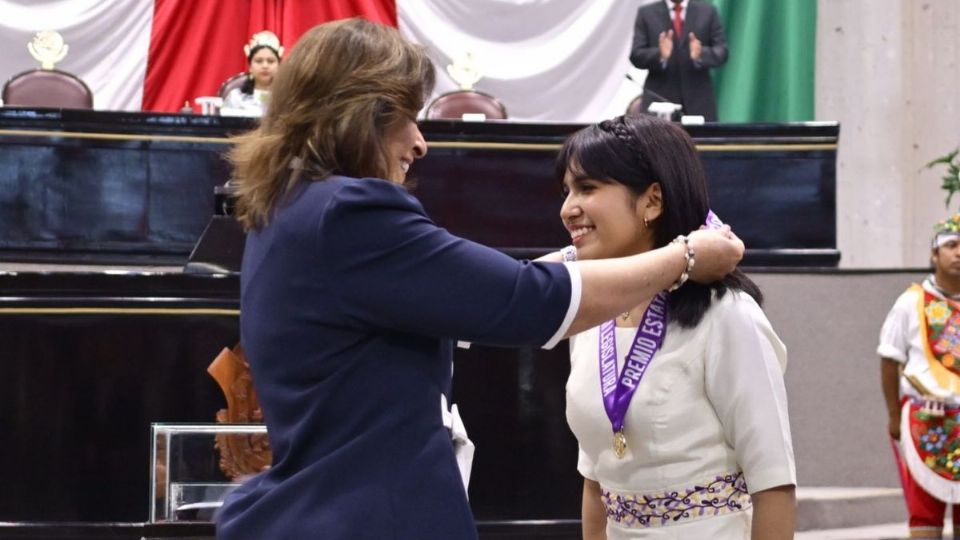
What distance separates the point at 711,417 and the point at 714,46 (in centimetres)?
735

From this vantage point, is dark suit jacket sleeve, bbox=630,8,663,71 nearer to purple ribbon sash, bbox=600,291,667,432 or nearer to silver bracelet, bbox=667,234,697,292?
purple ribbon sash, bbox=600,291,667,432

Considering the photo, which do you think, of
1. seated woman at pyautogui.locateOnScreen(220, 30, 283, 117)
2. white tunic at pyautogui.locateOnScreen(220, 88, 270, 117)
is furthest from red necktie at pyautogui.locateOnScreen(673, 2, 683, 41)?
white tunic at pyautogui.locateOnScreen(220, 88, 270, 117)

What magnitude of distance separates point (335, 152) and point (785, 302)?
6.05m

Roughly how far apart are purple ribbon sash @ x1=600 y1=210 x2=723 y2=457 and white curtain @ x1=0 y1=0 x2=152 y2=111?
27.3 feet

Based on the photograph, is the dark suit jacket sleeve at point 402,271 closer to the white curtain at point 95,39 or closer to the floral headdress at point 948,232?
the floral headdress at point 948,232

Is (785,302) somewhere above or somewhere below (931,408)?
above

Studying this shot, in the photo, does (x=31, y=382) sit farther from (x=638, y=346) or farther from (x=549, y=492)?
(x=638, y=346)

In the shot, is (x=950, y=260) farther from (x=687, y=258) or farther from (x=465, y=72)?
(x=687, y=258)

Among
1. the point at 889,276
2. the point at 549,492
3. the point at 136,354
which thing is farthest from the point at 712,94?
the point at 136,354

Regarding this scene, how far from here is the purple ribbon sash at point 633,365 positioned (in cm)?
235

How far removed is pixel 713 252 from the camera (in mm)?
2182

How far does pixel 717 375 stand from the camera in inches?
90.8

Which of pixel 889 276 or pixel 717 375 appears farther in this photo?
pixel 889 276

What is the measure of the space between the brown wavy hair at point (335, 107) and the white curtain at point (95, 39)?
8597mm
